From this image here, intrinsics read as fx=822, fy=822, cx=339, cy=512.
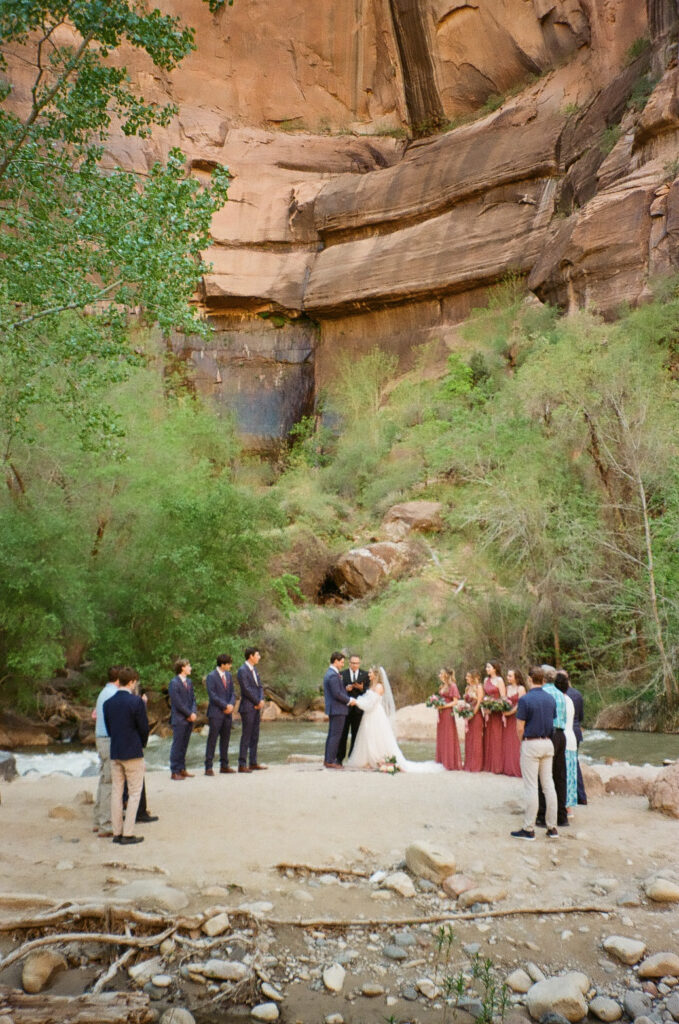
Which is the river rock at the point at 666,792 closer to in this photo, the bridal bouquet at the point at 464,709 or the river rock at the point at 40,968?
the bridal bouquet at the point at 464,709

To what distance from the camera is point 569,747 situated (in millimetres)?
7895

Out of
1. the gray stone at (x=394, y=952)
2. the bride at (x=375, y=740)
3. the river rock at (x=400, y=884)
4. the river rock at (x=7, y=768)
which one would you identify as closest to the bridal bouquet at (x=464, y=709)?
the bride at (x=375, y=740)

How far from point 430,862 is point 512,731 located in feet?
15.8

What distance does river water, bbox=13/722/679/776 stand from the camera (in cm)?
1394

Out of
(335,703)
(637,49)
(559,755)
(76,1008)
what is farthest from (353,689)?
(637,49)

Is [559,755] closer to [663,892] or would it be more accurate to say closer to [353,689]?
[663,892]

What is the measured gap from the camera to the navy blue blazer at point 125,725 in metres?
7.09

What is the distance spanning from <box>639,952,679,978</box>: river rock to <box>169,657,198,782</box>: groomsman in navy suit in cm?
647

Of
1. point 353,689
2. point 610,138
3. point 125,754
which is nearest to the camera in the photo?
point 125,754

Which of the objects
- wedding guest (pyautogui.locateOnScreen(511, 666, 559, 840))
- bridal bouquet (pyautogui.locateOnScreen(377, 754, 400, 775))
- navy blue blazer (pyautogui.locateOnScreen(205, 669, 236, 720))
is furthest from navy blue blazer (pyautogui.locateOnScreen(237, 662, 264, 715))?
wedding guest (pyautogui.locateOnScreen(511, 666, 559, 840))

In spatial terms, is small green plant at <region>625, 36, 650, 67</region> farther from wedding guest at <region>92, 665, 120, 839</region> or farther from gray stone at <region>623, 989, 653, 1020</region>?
gray stone at <region>623, 989, 653, 1020</region>

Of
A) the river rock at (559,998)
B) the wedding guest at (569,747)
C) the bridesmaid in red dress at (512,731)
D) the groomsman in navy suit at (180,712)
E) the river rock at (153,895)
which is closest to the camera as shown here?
the river rock at (559,998)

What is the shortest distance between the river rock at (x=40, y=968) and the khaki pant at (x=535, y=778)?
4238 millimetres

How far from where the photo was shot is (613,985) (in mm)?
4707
